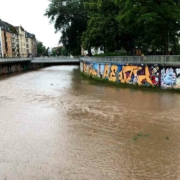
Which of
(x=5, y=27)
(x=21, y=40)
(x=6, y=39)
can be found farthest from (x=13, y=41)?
(x=21, y=40)

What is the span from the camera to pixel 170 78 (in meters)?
23.3

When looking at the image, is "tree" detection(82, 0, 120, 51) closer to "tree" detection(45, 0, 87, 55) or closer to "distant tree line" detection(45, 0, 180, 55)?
"distant tree line" detection(45, 0, 180, 55)

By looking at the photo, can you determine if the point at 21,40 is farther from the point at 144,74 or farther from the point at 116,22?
the point at 144,74

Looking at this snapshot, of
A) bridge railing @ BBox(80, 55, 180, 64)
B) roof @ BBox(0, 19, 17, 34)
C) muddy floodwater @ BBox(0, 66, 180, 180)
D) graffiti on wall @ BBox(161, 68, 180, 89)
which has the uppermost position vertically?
roof @ BBox(0, 19, 17, 34)

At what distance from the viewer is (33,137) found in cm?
1155

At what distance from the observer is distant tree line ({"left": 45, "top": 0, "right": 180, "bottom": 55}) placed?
2466 centimetres

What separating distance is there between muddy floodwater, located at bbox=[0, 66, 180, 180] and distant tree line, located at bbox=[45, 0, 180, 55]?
1000 cm

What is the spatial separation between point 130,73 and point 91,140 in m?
17.1

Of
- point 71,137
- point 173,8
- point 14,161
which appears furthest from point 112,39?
point 14,161

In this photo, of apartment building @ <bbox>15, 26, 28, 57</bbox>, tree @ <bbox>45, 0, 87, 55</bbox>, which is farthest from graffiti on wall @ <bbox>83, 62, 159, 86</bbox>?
apartment building @ <bbox>15, 26, 28, 57</bbox>

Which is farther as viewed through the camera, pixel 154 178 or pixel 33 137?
pixel 33 137

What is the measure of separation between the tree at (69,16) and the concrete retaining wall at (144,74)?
21.3m

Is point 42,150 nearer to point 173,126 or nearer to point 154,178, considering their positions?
point 154,178

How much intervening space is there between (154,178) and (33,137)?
6.08 meters
